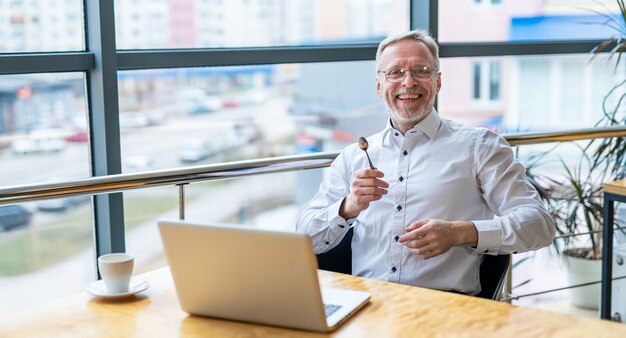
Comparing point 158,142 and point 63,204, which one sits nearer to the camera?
point 63,204

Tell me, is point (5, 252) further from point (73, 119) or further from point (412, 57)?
point (412, 57)

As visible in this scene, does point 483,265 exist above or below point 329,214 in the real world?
below

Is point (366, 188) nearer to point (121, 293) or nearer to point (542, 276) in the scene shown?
point (121, 293)

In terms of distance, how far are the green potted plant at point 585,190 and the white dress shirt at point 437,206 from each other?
6.37 feet

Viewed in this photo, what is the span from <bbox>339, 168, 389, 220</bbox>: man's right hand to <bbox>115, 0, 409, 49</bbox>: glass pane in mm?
1519

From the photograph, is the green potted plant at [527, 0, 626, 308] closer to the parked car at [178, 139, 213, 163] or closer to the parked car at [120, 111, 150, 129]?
the parked car at [178, 139, 213, 163]

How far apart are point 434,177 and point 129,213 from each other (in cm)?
154

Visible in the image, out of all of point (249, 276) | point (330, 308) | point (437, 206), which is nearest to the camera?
point (249, 276)

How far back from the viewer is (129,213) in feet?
12.2

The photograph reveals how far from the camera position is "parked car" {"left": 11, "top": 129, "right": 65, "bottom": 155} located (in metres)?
3.47

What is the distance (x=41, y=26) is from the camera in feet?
11.2

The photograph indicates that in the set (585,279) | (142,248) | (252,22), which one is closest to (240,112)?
(252,22)

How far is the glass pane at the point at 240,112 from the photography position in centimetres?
381

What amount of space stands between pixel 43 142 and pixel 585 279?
2.81 metres
